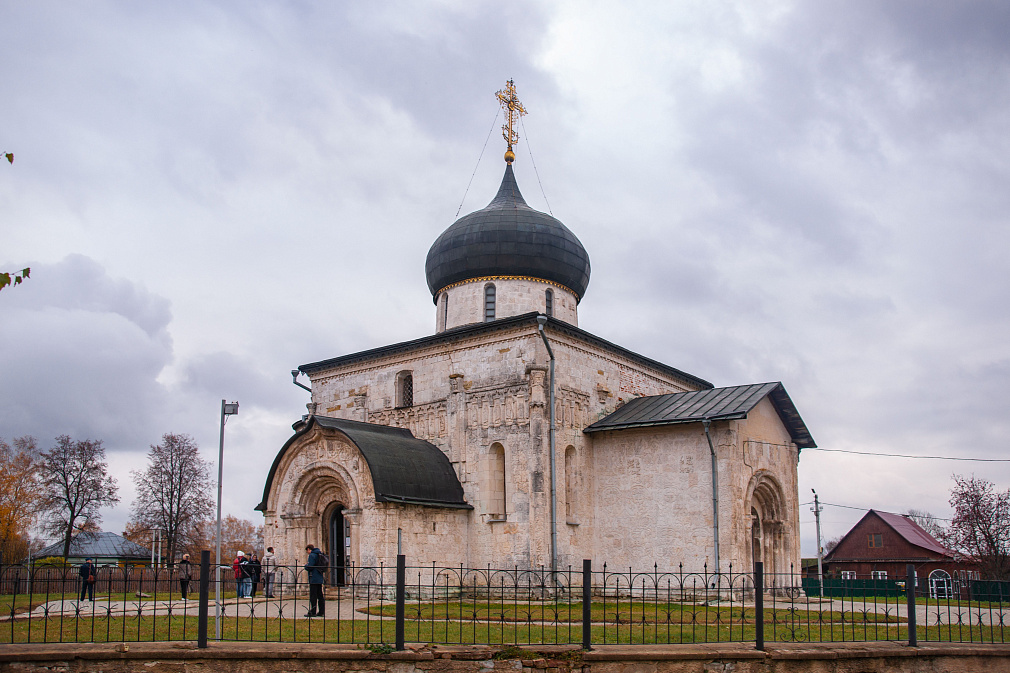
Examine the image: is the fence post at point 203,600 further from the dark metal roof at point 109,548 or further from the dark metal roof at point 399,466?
the dark metal roof at point 109,548

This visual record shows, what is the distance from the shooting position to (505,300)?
22.3 meters

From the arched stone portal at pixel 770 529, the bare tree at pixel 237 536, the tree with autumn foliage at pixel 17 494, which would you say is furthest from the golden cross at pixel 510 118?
the bare tree at pixel 237 536

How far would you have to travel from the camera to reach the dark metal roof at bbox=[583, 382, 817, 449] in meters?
18.6

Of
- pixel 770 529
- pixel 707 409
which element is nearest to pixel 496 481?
pixel 707 409

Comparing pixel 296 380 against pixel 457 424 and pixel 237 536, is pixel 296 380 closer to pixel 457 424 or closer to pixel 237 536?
pixel 457 424

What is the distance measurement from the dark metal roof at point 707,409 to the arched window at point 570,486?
713 mm

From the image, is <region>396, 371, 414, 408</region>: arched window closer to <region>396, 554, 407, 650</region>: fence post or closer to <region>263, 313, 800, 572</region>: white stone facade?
<region>263, 313, 800, 572</region>: white stone facade

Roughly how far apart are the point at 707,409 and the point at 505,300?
6008mm

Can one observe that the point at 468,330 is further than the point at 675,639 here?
Yes

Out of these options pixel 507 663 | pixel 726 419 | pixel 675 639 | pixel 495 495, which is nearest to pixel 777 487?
pixel 726 419

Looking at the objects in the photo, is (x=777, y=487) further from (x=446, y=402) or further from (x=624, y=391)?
(x=446, y=402)

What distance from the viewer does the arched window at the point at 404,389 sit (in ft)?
71.2

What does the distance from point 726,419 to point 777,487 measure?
3.21m

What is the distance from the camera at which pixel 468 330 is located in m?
20.3
